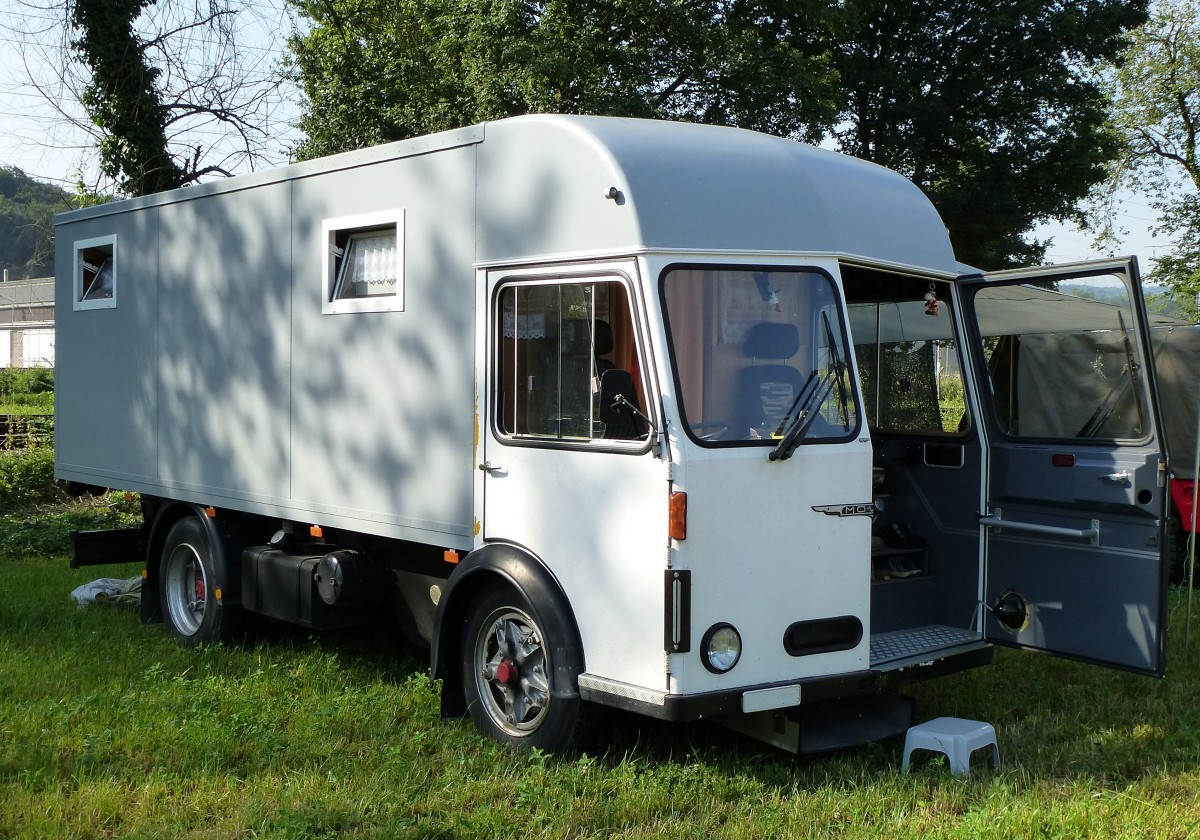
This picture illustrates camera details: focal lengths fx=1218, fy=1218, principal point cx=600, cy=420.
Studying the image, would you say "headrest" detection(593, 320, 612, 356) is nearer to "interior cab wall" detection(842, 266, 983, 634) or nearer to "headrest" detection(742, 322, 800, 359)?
"headrest" detection(742, 322, 800, 359)

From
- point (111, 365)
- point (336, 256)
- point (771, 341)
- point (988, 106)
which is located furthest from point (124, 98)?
point (988, 106)

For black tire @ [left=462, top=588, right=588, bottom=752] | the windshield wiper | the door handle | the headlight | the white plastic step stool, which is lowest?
the white plastic step stool

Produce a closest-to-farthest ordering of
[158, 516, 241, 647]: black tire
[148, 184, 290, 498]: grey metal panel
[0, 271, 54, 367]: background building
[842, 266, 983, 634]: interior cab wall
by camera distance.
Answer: [842, 266, 983, 634]: interior cab wall, [148, 184, 290, 498]: grey metal panel, [158, 516, 241, 647]: black tire, [0, 271, 54, 367]: background building

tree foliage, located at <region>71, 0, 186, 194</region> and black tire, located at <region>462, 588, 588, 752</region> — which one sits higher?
tree foliage, located at <region>71, 0, 186, 194</region>

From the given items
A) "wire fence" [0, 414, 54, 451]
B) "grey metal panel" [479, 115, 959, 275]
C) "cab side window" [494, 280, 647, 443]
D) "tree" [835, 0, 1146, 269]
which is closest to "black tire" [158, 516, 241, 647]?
"cab side window" [494, 280, 647, 443]

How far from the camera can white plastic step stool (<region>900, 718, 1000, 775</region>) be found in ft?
17.7

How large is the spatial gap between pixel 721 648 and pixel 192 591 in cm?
483

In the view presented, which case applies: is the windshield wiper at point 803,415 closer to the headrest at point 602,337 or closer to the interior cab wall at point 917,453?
the headrest at point 602,337

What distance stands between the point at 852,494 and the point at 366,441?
2.68 meters

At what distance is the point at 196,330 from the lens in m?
8.13

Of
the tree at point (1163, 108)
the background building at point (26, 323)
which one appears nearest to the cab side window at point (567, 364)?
the tree at point (1163, 108)

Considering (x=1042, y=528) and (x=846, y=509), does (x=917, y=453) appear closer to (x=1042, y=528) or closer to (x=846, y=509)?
(x=1042, y=528)

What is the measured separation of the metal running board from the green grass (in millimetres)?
479

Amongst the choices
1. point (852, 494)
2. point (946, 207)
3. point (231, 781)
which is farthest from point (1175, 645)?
point (946, 207)
